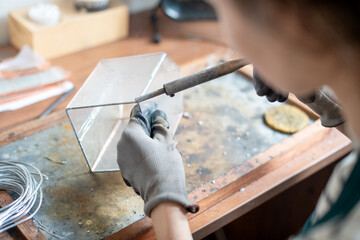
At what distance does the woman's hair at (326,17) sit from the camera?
16.5 inches

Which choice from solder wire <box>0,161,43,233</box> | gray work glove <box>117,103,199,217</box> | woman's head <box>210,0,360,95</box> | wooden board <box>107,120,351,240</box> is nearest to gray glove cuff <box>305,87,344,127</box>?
wooden board <box>107,120,351,240</box>

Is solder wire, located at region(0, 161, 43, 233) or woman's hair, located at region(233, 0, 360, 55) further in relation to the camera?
solder wire, located at region(0, 161, 43, 233)

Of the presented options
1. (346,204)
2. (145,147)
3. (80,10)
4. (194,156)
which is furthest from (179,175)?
(80,10)

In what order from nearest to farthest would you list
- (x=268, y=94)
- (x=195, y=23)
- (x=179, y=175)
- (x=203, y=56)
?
(x=179, y=175) → (x=268, y=94) → (x=203, y=56) → (x=195, y=23)

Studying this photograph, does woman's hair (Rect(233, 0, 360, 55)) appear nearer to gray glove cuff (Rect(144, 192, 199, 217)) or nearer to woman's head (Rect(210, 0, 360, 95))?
woman's head (Rect(210, 0, 360, 95))

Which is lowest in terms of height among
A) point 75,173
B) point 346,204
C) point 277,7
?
point 75,173

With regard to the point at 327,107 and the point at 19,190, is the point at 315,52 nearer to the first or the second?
the point at 327,107

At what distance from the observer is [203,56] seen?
1382 millimetres

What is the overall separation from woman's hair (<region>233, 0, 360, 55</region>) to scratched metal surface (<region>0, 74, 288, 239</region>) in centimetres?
51

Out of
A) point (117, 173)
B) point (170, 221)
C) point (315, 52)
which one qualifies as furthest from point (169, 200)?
point (315, 52)

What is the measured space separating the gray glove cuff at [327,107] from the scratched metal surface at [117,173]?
0.14 meters

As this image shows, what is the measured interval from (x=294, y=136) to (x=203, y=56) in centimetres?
49

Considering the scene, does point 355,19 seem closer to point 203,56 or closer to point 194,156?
point 194,156

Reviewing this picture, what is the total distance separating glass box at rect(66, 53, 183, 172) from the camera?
0.91 metres
